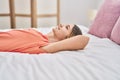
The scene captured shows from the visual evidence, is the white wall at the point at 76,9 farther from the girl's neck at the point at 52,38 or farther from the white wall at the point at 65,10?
the girl's neck at the point at 52,38

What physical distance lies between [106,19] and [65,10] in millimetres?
1283

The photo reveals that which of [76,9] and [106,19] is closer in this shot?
[106,19]

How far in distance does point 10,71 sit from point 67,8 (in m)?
2.22

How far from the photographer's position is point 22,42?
52.0 inches

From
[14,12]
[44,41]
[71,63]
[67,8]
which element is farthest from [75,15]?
[71,63]

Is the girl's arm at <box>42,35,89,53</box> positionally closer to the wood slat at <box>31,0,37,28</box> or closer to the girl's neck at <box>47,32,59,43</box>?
the girl's neck at <box>47,32,59,43</box>

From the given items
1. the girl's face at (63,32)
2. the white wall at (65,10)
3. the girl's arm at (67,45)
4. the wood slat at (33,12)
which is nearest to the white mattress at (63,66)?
the girl's arm at (67,45)

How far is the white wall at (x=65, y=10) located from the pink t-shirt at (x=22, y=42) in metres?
Answer: 1.46

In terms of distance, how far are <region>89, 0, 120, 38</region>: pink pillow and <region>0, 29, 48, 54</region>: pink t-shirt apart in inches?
26.4

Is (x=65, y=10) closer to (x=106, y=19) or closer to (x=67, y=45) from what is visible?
(x=106, y=19)

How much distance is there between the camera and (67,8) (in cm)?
307

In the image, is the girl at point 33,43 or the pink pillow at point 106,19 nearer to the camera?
the girl at point 33,43

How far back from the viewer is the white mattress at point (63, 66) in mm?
944

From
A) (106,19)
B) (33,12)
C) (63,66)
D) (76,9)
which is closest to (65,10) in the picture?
(76,9)
